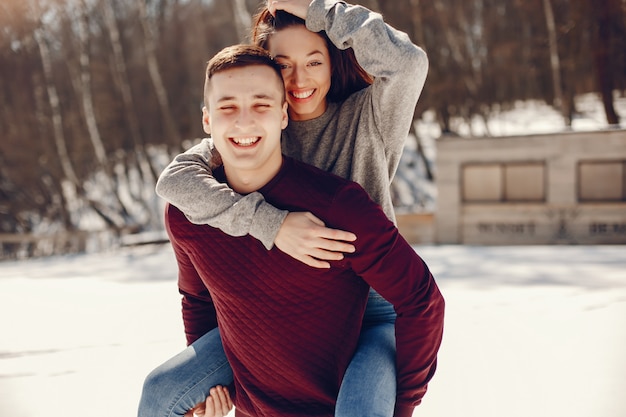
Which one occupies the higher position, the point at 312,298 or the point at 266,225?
the point at 266,225

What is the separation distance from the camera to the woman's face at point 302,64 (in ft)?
6.34

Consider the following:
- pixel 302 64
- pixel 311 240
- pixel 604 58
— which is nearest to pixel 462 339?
pixel 302 64

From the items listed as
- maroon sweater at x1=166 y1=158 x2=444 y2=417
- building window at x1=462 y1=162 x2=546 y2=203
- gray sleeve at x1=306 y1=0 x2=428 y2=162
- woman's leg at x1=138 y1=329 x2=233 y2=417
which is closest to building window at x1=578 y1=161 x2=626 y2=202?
building window at x1=462 y1=162 x2=546 y2=203

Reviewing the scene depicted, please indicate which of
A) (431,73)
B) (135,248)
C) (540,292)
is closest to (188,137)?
(431,73)

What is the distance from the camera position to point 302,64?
1.94m

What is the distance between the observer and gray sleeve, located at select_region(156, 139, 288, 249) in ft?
5.05

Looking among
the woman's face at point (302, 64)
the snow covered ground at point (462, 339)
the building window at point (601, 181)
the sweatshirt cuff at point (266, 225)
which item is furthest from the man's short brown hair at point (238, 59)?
the building window at point (601, 181)

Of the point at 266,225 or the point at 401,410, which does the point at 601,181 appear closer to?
the point at 401,410

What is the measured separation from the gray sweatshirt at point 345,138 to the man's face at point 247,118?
10cm

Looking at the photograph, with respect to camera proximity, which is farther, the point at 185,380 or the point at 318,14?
the point at 318,14

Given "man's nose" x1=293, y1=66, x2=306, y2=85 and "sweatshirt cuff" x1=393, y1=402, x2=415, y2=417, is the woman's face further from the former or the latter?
"sweatshirt cuff" x1=393, y1=402, x2=415, y2=417

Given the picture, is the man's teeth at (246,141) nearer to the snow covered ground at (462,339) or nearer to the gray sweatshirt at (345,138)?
the gray sweatshirt at (345,138)

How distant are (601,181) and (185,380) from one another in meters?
8.79

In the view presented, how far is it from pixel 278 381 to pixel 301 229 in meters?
0.49
